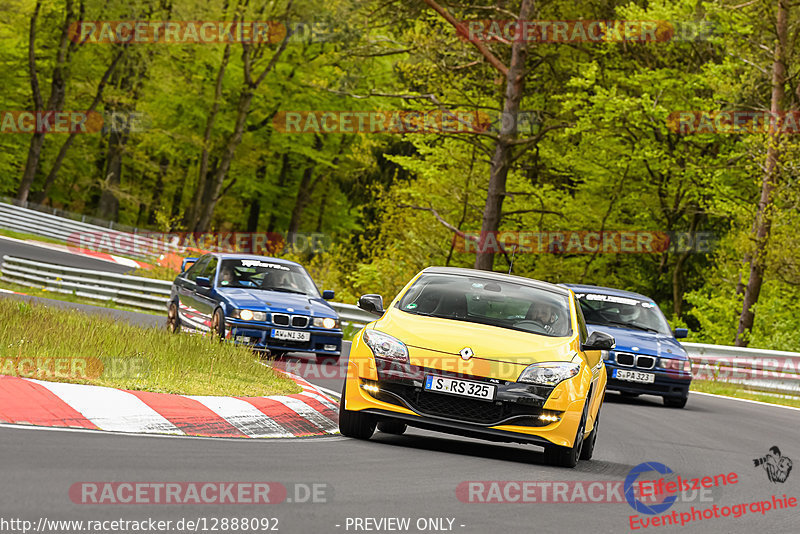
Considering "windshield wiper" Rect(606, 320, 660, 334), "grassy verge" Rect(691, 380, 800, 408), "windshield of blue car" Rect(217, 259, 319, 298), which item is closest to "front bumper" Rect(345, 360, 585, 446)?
"windshield wiper" Rect(606, 320, 660, 334)

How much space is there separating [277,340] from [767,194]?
1773cm

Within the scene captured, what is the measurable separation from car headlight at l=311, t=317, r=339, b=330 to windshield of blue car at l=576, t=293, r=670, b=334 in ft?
12.5

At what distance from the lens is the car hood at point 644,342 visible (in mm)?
17141

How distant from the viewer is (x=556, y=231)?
125ft

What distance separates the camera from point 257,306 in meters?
17.4

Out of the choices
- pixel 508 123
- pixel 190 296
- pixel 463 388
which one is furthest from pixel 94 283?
pixel 463 388

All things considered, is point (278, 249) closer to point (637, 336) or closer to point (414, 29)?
point (414, 29)

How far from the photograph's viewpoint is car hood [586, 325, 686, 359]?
1714cm

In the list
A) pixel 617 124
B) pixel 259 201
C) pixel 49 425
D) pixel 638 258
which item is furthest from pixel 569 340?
pixel 259 201

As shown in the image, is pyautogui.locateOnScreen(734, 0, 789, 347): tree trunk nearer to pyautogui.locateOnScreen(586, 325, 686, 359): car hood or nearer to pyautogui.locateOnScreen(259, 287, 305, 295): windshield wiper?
pyautogui.locateOnScreen(586, 325, 686, 359): car hood

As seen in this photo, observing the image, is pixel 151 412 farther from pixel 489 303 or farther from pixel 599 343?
pixel 599 343

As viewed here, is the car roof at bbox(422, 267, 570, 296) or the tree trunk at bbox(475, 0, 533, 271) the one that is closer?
the car roof at bbox(422, 267, 570, 296)

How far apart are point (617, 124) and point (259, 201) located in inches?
1403

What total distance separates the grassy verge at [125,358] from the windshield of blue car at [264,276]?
4903mm
